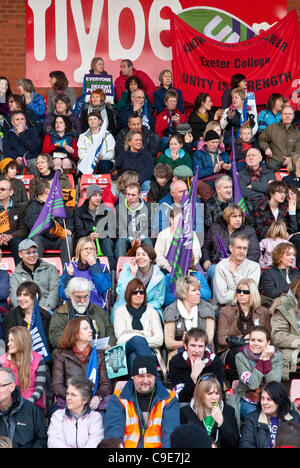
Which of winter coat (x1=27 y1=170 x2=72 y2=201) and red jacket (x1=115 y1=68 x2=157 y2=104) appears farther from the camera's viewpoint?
red jacket (x1=115 y1=68 x2=157 y2=104)

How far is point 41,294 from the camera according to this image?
940 centimetres

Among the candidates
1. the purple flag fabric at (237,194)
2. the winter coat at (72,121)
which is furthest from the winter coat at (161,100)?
the purple flag fabric at (237,194)

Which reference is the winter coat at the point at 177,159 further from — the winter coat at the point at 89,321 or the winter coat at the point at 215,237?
the winter coat at the point at 89,321

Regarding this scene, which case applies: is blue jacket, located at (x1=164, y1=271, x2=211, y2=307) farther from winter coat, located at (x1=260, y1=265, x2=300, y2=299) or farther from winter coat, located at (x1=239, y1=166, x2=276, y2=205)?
winter coat, located at (x1=239, y1=166, x2=276, y2=205)

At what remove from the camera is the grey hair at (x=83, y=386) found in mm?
7562

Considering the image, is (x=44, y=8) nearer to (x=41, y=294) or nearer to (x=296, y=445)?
(x=41, y=294)

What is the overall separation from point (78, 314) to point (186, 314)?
93cm

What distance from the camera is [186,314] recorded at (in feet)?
29.5

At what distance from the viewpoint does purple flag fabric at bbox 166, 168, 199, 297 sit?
9.79 metres

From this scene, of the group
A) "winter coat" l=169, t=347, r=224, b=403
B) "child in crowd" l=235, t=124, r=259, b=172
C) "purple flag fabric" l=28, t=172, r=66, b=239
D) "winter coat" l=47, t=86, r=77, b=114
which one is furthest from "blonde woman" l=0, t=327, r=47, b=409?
"winter coat" l=47, t=86, r=77, b=114

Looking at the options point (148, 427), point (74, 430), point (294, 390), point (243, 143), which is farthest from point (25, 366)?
point (243, 143)

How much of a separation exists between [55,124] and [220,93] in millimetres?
2894

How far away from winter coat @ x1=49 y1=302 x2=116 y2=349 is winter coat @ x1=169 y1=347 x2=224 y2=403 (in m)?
0.77

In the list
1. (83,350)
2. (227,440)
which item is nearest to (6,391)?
(83,350)
